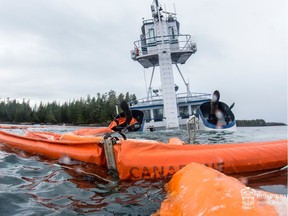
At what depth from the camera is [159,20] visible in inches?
771

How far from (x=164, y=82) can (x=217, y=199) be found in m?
15.9

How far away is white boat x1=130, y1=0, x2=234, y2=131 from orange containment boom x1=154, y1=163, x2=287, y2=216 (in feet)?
45.4

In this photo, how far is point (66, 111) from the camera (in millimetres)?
53375

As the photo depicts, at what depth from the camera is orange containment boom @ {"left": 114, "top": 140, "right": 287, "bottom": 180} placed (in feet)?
13.4

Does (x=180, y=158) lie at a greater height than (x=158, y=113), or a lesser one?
lesser

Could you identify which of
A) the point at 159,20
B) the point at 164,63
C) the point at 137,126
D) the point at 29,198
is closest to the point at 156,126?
the point at 137,126

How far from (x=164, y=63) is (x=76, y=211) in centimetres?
1607

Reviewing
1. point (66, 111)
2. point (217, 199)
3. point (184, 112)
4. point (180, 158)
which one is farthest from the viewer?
point (66, 111)

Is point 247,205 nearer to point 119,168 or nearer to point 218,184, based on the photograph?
point 218,184

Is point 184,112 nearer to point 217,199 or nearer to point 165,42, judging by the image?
point 165,42

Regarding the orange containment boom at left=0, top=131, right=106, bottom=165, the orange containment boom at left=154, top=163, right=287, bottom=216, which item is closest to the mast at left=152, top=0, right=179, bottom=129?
the orange containment boom at left=0, top=131, right=106, bottom=165

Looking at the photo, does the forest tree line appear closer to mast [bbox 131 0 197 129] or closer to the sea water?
mast [bbox 131 0 197 129]

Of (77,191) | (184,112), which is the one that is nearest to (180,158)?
(77,191)

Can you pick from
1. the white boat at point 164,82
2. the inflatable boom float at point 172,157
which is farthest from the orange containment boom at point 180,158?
the white boat at point 164,82
